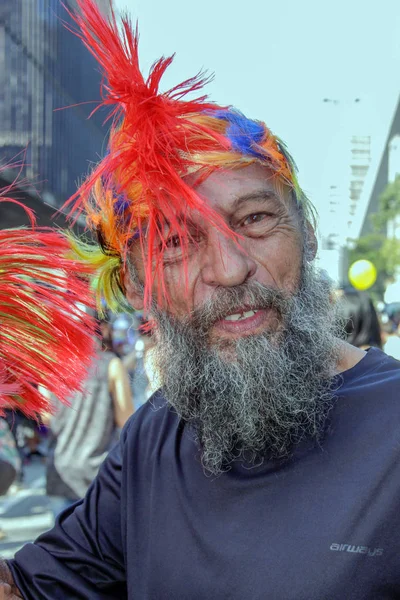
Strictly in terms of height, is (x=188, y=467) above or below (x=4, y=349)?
below

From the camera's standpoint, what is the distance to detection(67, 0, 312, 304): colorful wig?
1.44 m

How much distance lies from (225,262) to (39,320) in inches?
17.1

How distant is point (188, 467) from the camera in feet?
4.99

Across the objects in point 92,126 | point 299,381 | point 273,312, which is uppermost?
point 92,126

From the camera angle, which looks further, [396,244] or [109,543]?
[396,244]

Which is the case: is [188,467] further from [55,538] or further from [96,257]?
[96,257]

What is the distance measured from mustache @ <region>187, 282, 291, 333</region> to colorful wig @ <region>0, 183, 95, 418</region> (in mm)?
283

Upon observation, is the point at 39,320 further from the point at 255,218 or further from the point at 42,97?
the point at 42,97

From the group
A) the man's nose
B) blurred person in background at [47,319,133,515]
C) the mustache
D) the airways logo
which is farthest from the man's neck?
blurred person in background at [47,319,133,515]

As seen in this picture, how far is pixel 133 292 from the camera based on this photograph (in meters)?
1.76

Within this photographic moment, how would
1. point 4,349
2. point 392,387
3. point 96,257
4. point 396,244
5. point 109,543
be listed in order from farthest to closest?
point 396,244
point 96,257
point 109,543
point 4,349
point 392,387

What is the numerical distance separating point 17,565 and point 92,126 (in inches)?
772

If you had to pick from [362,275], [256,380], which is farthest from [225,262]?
[362,275]

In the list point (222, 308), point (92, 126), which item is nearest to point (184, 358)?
point (222, 308)
